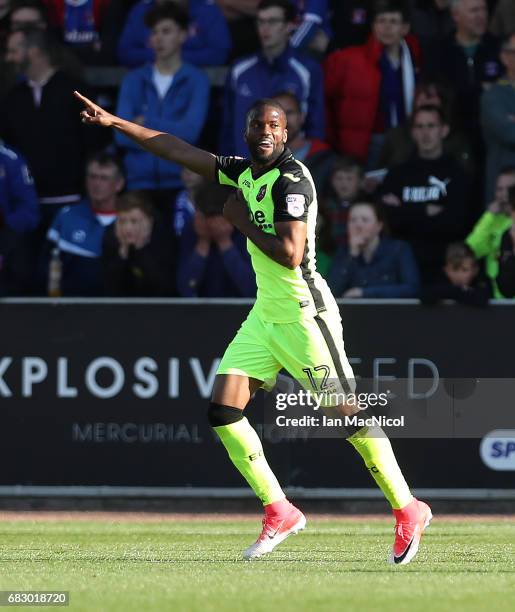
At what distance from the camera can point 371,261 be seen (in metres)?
12.1

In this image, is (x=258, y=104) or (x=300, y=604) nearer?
(x=300, y=604)

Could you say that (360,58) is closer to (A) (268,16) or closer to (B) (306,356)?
(A) (268,16)

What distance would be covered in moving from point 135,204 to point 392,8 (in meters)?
3.04

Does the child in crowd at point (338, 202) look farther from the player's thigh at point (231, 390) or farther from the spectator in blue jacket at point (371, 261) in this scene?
the player's thigh at point (231, 390)

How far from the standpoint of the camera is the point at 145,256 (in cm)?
1235

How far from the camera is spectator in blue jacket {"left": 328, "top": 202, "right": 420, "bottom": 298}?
12.1 m

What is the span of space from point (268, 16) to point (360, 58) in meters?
0.92

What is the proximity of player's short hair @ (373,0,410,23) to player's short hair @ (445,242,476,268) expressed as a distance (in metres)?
2.53

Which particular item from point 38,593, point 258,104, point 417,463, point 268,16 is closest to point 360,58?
point 268,16

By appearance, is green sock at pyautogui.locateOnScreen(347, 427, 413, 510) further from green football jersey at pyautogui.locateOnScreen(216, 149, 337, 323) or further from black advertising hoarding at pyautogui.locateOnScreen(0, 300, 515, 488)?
black advertising hoarding at pyautogui.locateOnScreen(0, 300, 515, 488)

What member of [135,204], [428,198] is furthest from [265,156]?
[428,198]

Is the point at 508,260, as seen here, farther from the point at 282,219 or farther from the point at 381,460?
the point at 282,219

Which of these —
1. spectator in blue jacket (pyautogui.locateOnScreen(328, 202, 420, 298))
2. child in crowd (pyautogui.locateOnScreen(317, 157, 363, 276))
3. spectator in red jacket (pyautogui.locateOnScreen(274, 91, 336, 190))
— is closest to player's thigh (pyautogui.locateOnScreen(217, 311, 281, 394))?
spectator in blue jacket (pyautogui.locateOnScreen(328, 202, 420, 298))

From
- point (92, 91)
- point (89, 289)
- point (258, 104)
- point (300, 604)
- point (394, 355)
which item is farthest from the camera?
point (92, 91)
